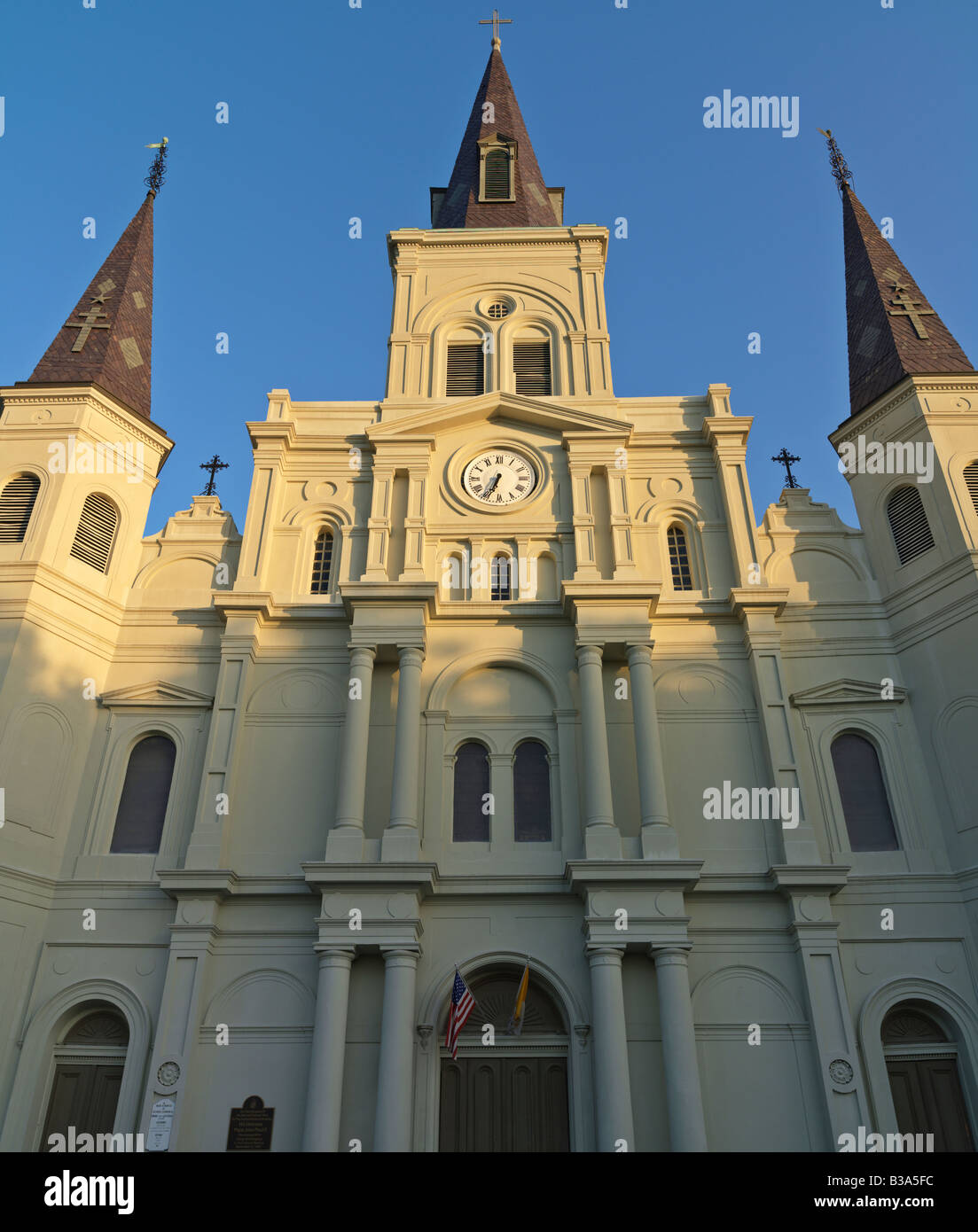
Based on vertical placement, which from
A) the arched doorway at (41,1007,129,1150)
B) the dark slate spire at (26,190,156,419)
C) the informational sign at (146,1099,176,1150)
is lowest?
the informational sign at (146,1099,176,1150)

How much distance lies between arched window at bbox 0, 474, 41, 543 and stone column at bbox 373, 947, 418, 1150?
1136cm

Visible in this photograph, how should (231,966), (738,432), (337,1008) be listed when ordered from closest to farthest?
(337,1008) < (231,966) < (738,432)

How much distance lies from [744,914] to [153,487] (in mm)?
15702

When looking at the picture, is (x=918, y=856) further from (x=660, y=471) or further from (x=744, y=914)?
(x=660, y=471)

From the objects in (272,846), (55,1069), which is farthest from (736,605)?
(55,1069)

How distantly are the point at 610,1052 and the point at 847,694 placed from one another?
8289 millimetres

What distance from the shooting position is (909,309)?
22.9 metres

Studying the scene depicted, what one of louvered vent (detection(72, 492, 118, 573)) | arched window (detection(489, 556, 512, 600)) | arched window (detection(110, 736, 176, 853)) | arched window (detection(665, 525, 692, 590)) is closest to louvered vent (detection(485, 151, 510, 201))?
arched window (detection(665, 525, 692, 590))

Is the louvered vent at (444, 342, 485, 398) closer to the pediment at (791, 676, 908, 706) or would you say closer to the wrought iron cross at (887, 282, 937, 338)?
the wrought iron cross at (887, 282, 937, 338)

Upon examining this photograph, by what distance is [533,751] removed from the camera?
18.8m

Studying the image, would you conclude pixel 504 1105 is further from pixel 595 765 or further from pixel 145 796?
pixel 145 796

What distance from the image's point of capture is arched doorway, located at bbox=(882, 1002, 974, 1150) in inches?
600

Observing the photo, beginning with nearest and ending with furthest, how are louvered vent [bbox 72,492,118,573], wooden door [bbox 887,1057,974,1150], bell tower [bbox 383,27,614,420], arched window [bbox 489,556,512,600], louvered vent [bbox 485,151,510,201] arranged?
wooden door [bbox 887,1057,974,1150], louvered vent [bbox 72,492,118,573], arched window [bbox 489,556,512,600], bell tower [bbox 383,27,614,420], louvered vent [bbox 485,151,510,201]

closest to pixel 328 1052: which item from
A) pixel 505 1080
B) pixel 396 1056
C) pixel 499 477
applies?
pixel 396 1056
